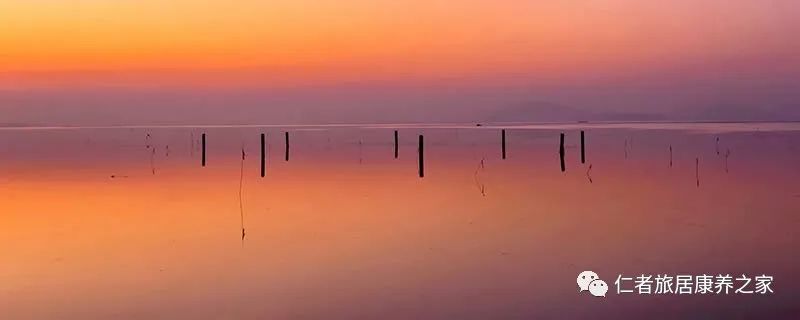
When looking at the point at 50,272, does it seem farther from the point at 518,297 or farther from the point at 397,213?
the point at 397,213

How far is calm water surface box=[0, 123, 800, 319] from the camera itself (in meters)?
9.29

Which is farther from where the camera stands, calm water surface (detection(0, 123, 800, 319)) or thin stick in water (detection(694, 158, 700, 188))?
thin stick in water (detection(694, 158, 700, 188))

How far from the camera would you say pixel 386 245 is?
13328 mm

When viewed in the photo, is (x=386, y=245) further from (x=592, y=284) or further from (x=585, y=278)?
(x=592, y=284)

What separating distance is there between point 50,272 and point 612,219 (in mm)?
9614

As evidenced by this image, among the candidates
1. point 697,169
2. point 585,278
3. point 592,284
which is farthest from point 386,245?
point 697,169

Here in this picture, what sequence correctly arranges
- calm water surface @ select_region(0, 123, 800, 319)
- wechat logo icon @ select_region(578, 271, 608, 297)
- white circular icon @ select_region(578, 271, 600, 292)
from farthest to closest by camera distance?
white circular icon @ select_region(578, 271, 600, 292) < wechat logo icon @ select_region(578, 271, 608, 297) < calm water surface @ select_region(0, 123, 800, 319)

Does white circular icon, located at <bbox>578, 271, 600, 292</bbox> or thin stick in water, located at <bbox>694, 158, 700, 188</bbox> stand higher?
thin stick in water, located at <bbox>694, 158, 700, 188</bbox>

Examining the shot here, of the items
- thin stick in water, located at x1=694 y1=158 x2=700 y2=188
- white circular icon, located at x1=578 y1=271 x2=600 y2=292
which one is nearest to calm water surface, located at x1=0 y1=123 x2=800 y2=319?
white circular icon, located at x1=578 y1=271 x2=600 y2=292

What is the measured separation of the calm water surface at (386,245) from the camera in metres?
9.29

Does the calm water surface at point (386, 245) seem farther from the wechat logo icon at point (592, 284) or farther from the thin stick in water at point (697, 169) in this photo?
the thin stick in water at point (697, 169)

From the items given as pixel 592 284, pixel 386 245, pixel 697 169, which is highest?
pixel 697 169

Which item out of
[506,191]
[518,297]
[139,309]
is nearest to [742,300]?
[518,297]

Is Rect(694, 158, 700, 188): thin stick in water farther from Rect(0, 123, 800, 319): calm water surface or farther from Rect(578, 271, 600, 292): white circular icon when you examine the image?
Rect(578, 271, 600, 292): white circular icon
